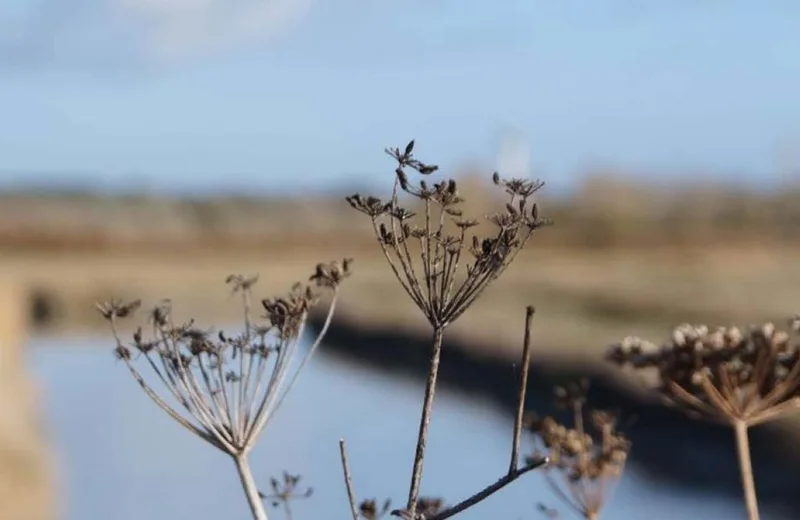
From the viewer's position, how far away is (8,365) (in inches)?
708

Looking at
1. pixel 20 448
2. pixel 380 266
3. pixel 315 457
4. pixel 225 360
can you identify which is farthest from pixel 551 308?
pixel 225 360

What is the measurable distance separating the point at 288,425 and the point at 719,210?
1867 inches

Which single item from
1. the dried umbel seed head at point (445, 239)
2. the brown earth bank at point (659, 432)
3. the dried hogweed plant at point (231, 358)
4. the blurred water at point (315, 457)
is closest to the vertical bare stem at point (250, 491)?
the dried hogweed plant at point (231, 358)

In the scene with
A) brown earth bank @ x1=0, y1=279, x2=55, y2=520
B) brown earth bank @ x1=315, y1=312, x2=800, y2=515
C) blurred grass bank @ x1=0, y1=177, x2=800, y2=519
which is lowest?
brown earth bank @ x1=0, y1=279, x2=55, y2=520

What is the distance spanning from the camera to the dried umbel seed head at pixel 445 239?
1249mm

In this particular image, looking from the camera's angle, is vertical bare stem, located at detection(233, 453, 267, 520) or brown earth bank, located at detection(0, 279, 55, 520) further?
brown earth bank, located at detection(0, 279, 55, 520)

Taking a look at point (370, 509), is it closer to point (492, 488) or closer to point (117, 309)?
point (492, 488)

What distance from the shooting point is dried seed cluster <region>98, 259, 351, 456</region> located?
1.34 meters

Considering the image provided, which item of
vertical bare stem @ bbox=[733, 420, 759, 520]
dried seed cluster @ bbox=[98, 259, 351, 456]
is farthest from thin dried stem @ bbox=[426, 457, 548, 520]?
vertical bare stem @ bbox=[733, 420, 759, 520]

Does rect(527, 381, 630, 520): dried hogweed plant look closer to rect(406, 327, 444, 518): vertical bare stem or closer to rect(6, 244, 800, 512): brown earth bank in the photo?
rect(406, 327, 444, 518): vertical bare stem

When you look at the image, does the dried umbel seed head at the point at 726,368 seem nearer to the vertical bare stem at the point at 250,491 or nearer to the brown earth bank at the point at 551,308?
the vertical bare stem at the point at 250,491

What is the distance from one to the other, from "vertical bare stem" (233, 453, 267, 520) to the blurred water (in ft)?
13.5

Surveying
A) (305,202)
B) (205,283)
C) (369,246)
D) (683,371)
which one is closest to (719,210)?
(369,246)

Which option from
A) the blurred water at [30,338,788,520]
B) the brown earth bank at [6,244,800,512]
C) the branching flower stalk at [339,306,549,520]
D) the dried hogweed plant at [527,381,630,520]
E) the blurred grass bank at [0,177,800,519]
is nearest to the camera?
the branching flower stalk at [339,306,549,520]
